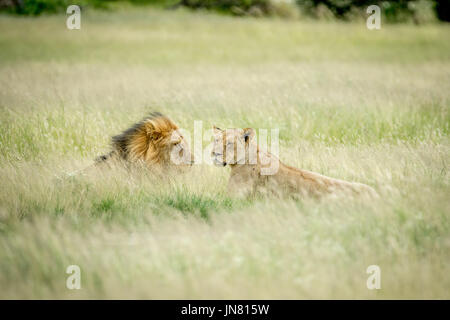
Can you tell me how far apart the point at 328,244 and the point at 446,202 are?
55.5 inches

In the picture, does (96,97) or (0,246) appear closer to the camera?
(0,246)

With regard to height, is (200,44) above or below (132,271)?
above

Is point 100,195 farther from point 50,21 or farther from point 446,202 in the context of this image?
point 50,21

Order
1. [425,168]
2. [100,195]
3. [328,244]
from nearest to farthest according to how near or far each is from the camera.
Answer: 1. [328,244]
2. [100,195]
3. [425,168]

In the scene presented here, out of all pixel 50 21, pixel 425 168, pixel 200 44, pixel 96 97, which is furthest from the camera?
pixel 50 21

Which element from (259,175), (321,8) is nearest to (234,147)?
(259,175)

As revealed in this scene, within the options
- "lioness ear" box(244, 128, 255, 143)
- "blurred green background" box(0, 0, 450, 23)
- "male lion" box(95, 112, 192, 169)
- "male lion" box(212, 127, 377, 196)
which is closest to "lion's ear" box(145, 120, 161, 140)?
"male lion" box(95, 112, 192, 169)

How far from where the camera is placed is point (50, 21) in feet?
76.2

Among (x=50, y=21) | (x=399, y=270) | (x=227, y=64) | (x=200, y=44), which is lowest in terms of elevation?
(x=399, y=270)

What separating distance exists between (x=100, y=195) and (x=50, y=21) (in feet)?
67.6

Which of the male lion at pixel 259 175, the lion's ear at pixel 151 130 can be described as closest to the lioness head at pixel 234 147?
the male lion at pixel 259 175

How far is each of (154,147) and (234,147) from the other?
47.7 inches

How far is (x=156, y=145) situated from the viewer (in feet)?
18.4
